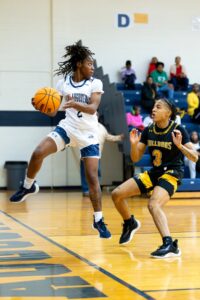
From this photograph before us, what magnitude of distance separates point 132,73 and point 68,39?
2063 millimetres

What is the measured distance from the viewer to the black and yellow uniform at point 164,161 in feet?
21.3

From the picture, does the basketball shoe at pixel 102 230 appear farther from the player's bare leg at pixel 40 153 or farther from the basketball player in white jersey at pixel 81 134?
the player's bare leg at pixel 40 153

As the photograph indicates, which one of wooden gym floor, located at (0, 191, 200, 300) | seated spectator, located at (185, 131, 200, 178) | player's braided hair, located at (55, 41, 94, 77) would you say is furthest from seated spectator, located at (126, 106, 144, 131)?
player's braided hair, located at (55, 41, 94, 77)

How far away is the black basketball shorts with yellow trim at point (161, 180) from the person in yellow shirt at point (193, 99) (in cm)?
1098

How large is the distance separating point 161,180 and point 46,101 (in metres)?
1.47

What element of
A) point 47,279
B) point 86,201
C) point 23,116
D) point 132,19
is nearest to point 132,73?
point 132,19

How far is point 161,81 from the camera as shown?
1820cm

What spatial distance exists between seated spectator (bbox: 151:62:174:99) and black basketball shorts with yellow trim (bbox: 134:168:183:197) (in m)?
11.3

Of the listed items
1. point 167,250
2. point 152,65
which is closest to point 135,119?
point 152,65

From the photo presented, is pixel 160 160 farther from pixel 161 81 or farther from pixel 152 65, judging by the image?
pixel 152 65

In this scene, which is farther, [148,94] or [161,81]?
[161,81]

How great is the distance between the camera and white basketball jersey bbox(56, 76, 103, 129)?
6.98m

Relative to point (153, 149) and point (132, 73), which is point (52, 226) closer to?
point (153, 149)

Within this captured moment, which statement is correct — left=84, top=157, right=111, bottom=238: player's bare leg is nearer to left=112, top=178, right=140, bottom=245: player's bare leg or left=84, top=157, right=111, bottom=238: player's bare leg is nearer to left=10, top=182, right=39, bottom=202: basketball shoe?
left=112, top=178, right=140, bottom=245: player's bare leg
